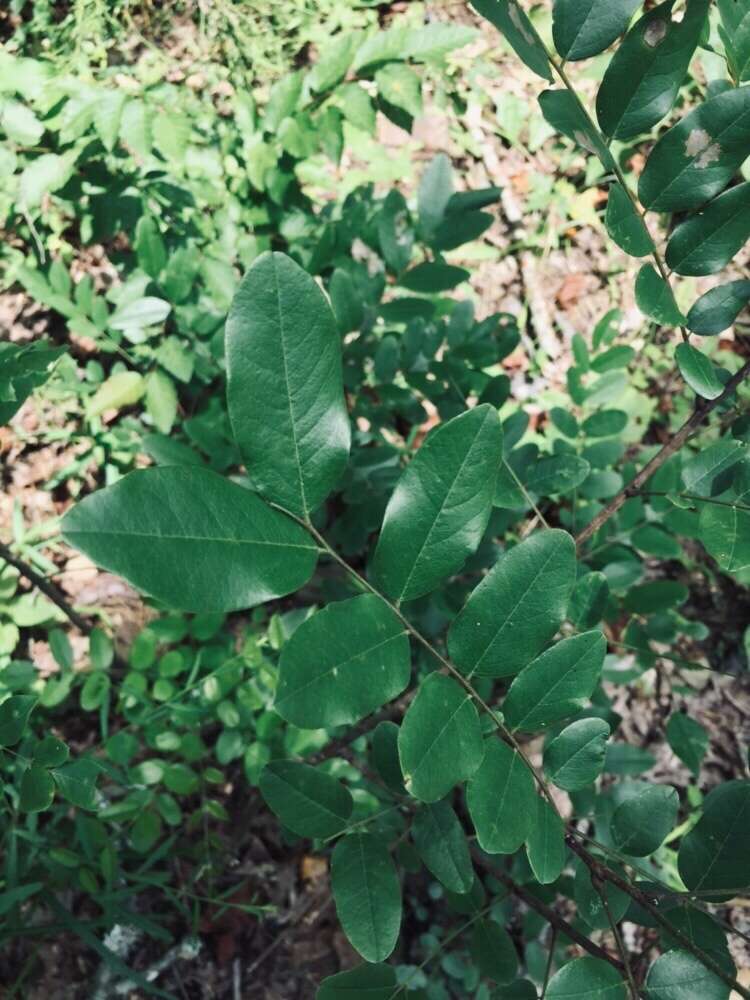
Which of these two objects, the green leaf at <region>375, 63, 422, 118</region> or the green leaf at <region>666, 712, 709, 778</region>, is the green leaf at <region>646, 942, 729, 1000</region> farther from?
the green leaf at <region>375, 63, 422, 118</region>

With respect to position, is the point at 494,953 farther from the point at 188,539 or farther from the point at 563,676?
the point at 188,539

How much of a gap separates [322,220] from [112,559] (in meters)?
1.28

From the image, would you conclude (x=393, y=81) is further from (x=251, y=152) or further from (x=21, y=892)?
(x=21, y=892)

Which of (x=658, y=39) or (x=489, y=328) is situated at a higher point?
(x=658, y=39)

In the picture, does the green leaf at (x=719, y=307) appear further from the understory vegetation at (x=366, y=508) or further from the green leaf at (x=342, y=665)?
the green leaf at (x=342, y=665)

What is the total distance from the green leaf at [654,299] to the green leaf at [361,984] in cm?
77

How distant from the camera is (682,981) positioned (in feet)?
2.74

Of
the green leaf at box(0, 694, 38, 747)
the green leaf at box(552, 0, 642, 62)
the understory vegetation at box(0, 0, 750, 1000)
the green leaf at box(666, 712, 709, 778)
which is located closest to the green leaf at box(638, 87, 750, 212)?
the understory vegetation at box(0, 0, 750, 1000)

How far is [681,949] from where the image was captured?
86 centimetres

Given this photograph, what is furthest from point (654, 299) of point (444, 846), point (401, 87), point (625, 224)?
point (401, 87)

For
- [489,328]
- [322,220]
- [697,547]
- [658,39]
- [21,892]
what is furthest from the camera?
[697,547]

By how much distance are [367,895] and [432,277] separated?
1032 mm

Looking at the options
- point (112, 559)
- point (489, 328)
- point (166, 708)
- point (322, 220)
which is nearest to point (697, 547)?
point (489, 328)

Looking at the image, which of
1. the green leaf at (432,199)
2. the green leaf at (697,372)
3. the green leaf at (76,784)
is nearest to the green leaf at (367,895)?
the green leaf at (76,784)
